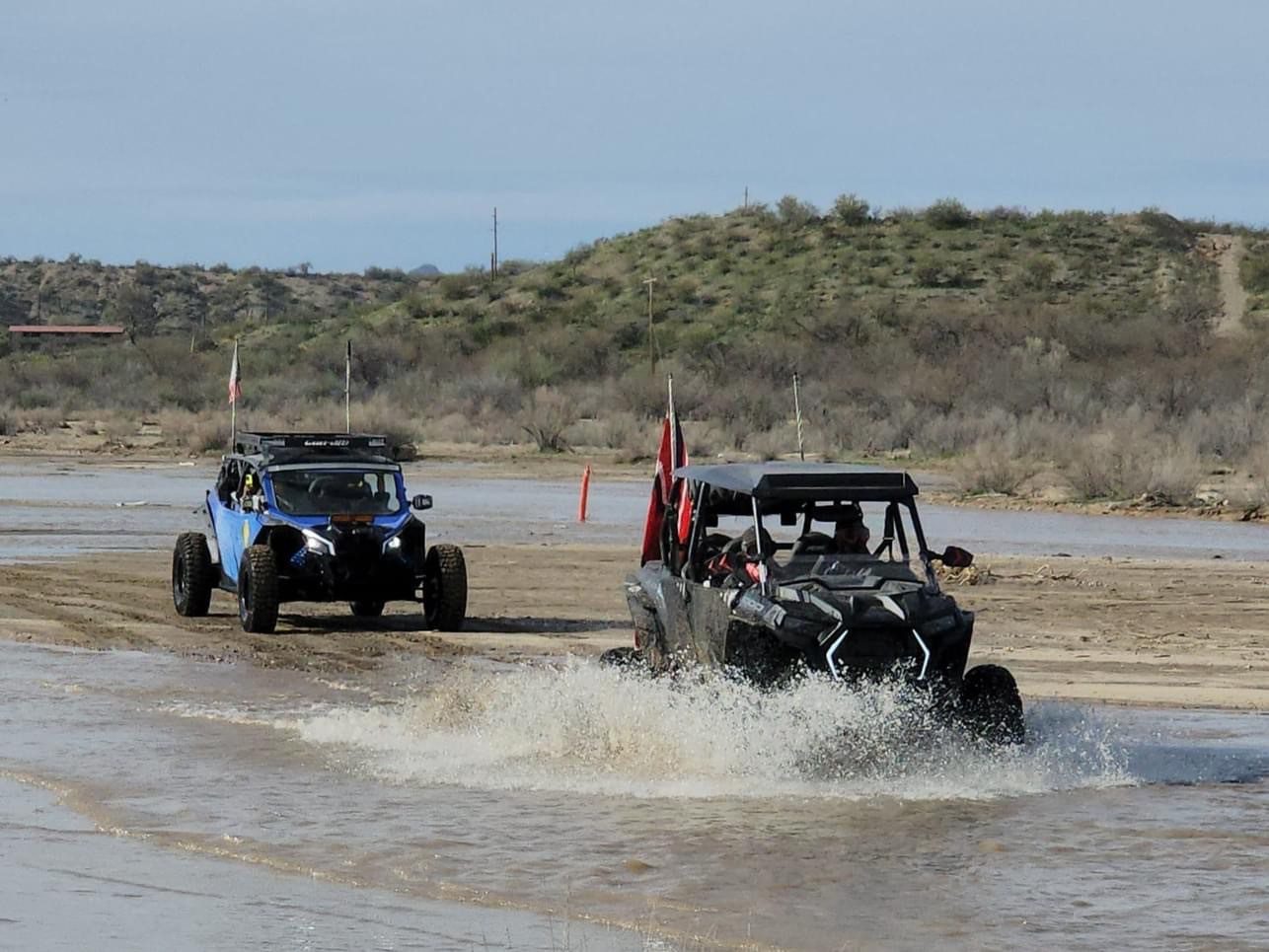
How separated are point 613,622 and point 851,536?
8.09 metres

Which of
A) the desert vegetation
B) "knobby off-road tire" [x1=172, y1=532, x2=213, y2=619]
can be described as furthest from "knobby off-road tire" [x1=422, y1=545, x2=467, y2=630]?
the desert vegetation

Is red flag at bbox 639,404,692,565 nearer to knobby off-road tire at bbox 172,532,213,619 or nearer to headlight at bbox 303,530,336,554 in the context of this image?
headlight at bbox 303,530,336,554

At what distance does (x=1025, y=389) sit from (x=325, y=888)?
52937mm

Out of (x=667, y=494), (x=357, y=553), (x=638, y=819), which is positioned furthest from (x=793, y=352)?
(x=638, y=819)

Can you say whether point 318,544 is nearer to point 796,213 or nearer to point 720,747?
point 720,747

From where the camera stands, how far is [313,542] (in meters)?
19.3

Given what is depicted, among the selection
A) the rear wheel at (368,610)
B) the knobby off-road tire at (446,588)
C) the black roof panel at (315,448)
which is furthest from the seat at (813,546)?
the rear wheel at (368,610)

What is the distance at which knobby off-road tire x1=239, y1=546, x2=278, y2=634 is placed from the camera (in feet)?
62.2

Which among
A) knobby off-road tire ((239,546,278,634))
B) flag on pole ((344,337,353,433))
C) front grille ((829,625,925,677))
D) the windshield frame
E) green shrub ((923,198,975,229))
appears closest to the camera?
front grille ((829,625,925,677))

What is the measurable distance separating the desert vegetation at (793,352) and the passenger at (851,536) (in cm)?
2583

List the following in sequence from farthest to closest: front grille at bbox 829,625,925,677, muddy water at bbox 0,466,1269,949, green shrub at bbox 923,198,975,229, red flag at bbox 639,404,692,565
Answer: green shrub at bbox 923,198,975,229 → red flag at bbox 639,404,692,565 → front grille at bbox 829,625,925,677 → muddy water at bbox 0,466,1269,949

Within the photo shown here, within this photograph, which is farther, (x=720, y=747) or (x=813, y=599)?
(x=720, y=747)

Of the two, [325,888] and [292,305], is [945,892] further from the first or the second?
[292,305]

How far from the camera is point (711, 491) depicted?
13508 mm
